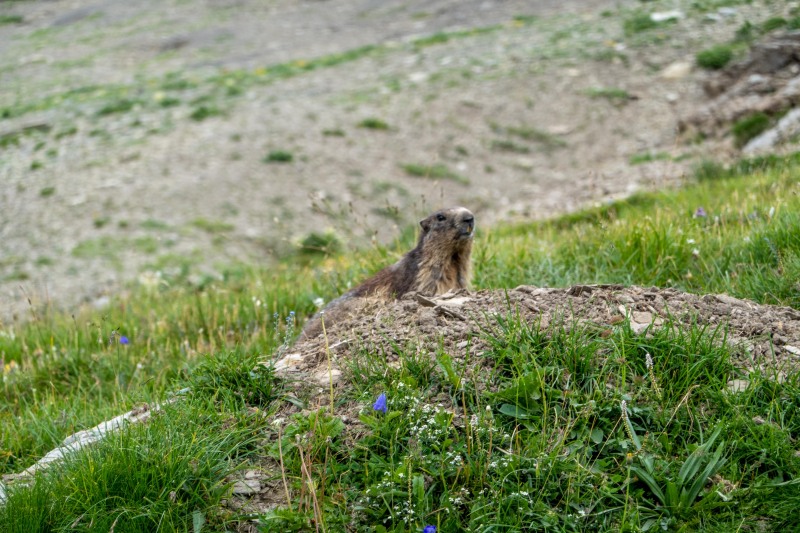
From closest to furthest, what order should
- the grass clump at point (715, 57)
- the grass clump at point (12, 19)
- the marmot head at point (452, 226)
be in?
1. the marmot head at point (452, 226)
2. the grass clump at point (715, 57)
3. the grass clump at point (12, 19)

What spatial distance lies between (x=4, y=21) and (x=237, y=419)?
1147 inches

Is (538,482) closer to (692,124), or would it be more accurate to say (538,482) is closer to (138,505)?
(138,505)

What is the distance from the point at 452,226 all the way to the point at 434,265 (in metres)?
0.39

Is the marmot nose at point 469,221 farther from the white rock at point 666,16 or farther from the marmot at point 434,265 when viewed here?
the white rock at point 666,16

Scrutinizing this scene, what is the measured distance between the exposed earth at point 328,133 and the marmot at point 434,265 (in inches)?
60.5

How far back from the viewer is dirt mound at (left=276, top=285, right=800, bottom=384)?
14.2ft

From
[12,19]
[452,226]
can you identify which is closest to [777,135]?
[452,226]

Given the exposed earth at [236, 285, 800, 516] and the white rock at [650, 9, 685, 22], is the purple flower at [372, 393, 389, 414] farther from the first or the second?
the white rock at [650, 9, 685, 22]

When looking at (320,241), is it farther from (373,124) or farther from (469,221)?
(373,124)

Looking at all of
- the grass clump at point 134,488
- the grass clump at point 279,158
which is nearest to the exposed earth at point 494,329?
the grass clump at point 134,488

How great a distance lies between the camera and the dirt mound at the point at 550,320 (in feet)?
14.2

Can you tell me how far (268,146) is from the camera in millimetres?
13984

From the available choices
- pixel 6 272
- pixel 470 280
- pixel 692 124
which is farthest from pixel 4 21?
pixel 470 280

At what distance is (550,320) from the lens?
14.5ft
